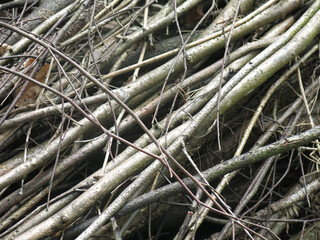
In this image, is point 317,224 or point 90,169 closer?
point 317,224

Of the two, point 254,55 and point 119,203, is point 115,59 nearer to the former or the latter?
point 254,55

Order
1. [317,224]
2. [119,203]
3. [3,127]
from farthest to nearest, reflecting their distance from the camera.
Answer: [317,224], [3,127], [119,203]

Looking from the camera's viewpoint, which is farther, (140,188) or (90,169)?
(90,169)

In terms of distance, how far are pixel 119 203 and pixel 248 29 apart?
49.2 inches

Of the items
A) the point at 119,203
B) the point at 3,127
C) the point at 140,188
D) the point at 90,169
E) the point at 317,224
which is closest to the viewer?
the point at 119,203

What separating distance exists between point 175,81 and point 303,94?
0.70 meters

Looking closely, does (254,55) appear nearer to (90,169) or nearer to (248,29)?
(248,29)

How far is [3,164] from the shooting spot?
172cm

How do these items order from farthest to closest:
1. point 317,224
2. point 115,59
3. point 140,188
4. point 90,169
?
1. point 115,59
2. point 90,169
3. point 317,224
4. point 140,188

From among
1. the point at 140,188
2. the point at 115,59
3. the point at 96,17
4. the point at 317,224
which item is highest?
the point at 96,17

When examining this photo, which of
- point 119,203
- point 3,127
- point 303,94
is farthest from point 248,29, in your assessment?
point 3,127

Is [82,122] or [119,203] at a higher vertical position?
[82,122]

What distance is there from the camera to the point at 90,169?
1.92 meters

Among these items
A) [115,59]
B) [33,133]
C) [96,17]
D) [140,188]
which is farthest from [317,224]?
[96,17]
